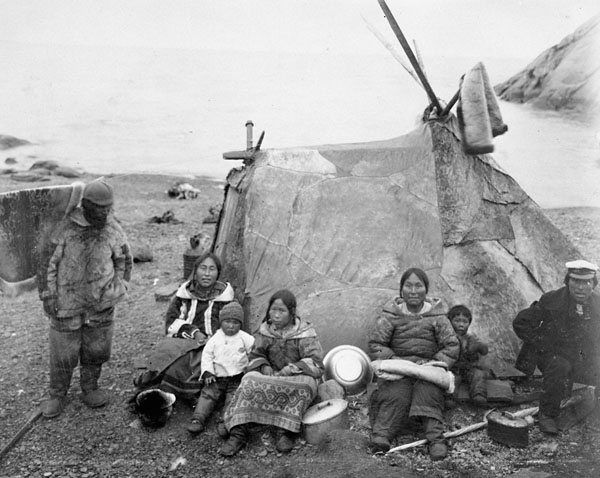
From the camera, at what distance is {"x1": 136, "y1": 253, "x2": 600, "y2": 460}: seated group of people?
404cm

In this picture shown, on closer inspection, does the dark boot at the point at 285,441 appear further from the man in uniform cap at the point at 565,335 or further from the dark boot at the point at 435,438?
the man in uniform cap at the point at 565,335

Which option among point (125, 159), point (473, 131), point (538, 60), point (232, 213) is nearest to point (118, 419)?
point (232, 213)

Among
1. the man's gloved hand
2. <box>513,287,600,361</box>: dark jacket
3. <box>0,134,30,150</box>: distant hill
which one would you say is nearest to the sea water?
<box>0,134,30,150</box>: distant hill

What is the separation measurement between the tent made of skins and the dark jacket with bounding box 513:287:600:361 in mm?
431

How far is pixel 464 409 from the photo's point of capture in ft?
14.7

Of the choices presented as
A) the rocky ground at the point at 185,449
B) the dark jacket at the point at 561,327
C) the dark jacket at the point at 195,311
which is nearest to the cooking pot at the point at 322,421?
the rocky ground at the point at 185,449

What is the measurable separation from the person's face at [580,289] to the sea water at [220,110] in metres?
9.29

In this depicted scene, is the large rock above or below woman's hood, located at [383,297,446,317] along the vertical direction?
above

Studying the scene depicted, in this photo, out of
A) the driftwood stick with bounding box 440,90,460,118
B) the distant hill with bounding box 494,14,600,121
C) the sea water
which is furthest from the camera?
the distant hill with bounding box 494,14,600,121

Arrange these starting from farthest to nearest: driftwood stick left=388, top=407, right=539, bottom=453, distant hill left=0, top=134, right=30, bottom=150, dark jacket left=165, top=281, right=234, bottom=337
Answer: distant hill left=0, top=134, right=30, bottom=150 < dark jacket left=165, top=281, right=234, bottom=337 < driftwood stick left=388, top=407, right=539, bottom=453

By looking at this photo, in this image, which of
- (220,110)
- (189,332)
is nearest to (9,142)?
(220,110)

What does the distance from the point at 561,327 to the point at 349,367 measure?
154 centimetres

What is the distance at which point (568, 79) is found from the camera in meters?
16.9

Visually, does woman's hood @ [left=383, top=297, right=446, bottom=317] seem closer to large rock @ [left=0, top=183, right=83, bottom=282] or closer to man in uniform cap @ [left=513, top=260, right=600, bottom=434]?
man in uniform cap @ [left=513, top=260, right=600, bottom=434]
